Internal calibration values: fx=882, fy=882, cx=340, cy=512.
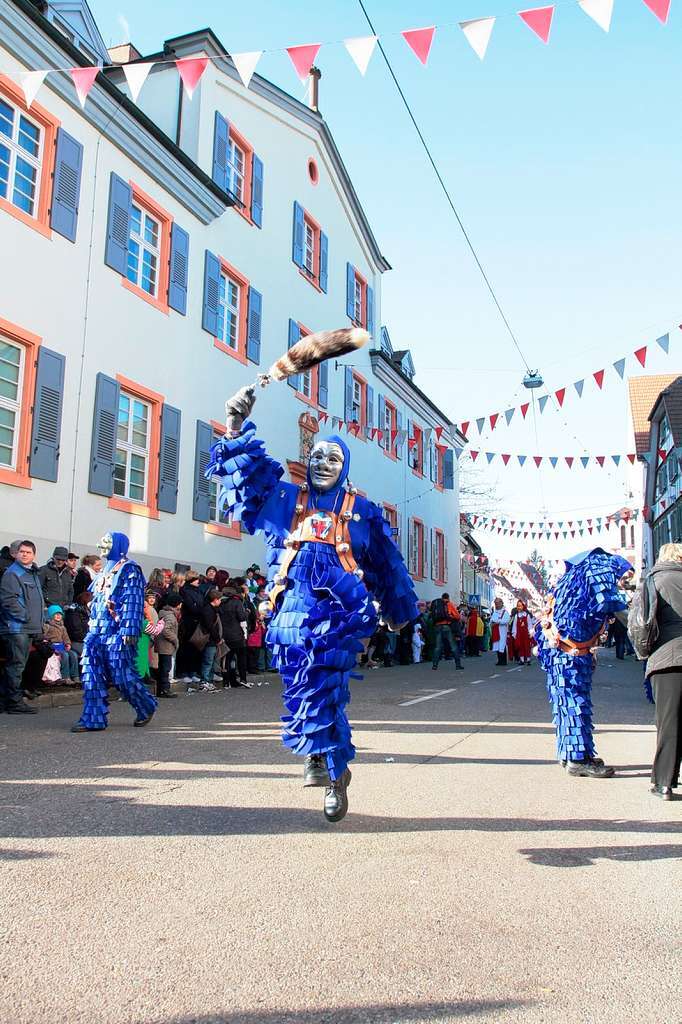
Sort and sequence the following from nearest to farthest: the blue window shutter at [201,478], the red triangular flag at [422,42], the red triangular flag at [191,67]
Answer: the red triangular flag at [422,42]
the red triangular flag at [191,67]
the blue window shutter at [201,478]

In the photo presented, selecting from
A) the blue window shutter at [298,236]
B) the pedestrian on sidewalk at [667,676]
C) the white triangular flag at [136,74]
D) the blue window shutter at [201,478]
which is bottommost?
the pedestrian on sidewalk at [667,676]

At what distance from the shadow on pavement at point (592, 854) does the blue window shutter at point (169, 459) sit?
12.3m

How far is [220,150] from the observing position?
18859mm

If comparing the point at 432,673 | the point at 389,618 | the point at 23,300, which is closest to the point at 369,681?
the point at 432,673

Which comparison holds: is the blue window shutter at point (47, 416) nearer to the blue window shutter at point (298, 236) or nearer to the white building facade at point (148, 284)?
the white building facade at point (148, 284)

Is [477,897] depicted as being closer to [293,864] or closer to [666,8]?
[293,864]

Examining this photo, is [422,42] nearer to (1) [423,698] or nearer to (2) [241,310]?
(1) [423,698]

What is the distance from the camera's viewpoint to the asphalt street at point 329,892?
2.56 metres

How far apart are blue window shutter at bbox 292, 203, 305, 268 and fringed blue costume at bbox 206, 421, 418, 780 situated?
719 inches

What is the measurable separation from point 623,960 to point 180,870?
5.91ft

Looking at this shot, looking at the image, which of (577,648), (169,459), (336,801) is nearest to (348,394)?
(169,459)

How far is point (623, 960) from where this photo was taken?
2.91m

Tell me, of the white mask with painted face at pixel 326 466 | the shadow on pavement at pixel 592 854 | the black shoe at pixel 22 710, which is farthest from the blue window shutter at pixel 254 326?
the shadow on pavement at pixel 592 854

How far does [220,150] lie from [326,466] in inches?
624
